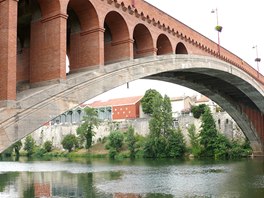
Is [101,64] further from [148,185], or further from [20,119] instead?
[148,185]

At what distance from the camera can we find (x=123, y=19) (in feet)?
47.0

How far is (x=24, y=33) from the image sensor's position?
13.7 m

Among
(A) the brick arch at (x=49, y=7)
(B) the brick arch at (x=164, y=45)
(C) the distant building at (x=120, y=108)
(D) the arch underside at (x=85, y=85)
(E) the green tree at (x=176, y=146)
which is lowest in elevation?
(E) the green tree at (x=176, y=146)

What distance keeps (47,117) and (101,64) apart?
3230 millimetres

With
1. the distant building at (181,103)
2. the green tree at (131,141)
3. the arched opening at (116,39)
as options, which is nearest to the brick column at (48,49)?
the arched opening at (116,39)

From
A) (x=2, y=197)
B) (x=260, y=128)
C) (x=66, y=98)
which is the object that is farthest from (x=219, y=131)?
(x=66, y=98)

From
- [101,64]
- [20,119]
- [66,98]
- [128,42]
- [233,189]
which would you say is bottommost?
[233,189]

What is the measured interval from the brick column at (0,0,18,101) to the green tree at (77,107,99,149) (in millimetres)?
54332

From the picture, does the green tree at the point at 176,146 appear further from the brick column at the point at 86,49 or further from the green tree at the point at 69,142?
the brick column at the point at 86,49

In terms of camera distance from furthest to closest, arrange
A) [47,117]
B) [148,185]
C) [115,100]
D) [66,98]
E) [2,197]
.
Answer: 1. [115,100]
2. [148,185]
3. [2,197]
4. [66,98]
5. [47,117]

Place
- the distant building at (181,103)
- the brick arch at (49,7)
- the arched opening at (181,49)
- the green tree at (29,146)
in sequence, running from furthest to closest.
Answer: the green tree at (29,146) → the distant building at (181,103) → the arched opening at (181,49) → the brick arch at (49,7)

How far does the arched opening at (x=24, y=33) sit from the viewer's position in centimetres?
1206

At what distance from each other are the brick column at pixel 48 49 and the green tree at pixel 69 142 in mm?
55002

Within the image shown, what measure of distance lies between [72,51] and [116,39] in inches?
86.8
